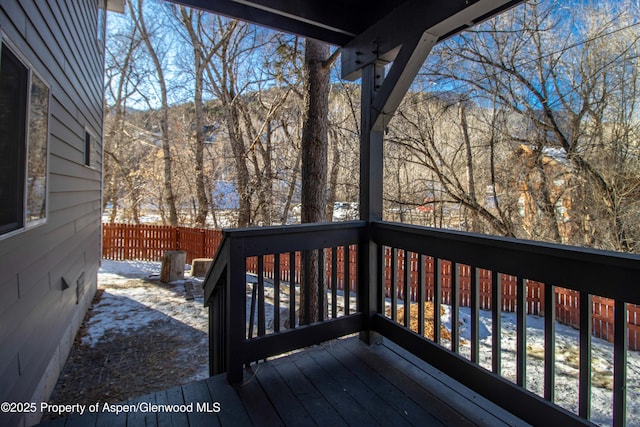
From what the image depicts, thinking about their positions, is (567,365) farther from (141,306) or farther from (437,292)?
(141,306)

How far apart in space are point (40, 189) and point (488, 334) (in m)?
6.28

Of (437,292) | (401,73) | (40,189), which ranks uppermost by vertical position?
(401,73)

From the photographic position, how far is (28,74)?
2316 mm

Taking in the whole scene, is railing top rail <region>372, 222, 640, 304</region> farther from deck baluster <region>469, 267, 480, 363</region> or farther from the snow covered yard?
the snow covered yard

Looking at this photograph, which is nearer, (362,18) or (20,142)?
(20,142)

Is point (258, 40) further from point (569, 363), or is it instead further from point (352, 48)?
point (569, 363)

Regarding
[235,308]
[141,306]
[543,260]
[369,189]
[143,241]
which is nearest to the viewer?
[543,260]

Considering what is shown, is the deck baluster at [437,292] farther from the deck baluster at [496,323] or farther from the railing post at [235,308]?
the railing post at [235,308]

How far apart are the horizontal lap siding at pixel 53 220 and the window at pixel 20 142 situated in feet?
0.38

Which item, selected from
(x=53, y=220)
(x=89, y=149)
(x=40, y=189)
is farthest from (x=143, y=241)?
(x=40, y=189)

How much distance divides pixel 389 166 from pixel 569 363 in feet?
21.0

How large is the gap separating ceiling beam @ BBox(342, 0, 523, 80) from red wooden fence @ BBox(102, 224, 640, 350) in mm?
3067

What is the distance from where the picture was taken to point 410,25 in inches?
86.5

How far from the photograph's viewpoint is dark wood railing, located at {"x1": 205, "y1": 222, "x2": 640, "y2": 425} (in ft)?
4.63
